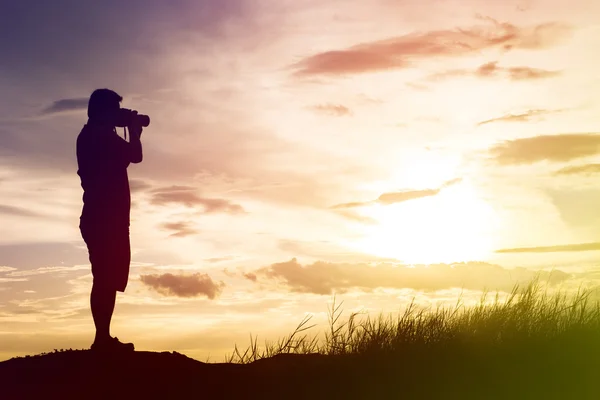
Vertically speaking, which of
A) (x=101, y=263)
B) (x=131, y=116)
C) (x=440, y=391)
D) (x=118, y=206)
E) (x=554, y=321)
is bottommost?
(x=440, y=391)

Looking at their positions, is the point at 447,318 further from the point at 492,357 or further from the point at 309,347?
the point at 309,347

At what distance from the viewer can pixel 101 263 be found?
29.3ft

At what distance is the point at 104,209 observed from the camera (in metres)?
9.02

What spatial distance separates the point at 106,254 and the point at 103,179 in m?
0.96

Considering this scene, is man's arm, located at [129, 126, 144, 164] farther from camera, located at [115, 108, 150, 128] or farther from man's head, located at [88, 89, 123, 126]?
man's head, located at [88, 89, 123, 126]

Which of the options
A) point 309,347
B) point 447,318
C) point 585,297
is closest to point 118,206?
point 309,347

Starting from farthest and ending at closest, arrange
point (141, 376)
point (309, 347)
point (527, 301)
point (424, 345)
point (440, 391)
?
point (527, 301)
point (309, 347)
point (424, 345)
point (141, 376)
point (440, 391)

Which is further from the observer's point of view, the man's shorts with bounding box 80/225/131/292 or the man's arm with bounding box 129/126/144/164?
the man's arm with bounding box 129/126/144/164

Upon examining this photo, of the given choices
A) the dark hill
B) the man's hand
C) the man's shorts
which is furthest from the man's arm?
the dark hill

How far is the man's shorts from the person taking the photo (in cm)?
895

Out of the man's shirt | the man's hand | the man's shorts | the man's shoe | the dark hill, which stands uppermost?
the man's hand

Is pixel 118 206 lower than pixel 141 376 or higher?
higher

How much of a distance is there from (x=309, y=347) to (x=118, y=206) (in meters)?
3.34

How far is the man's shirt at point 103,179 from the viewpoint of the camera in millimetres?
9023
